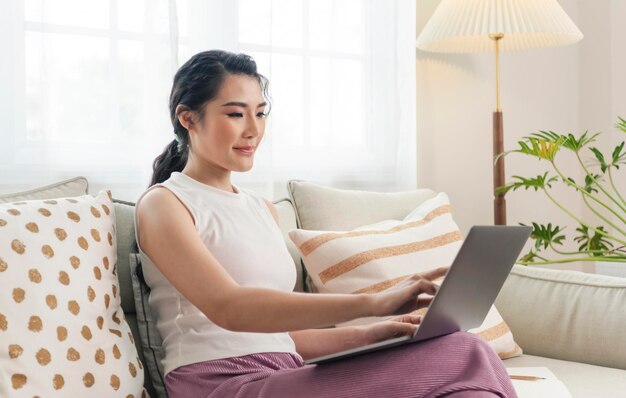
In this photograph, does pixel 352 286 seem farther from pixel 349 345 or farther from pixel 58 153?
pixel 58 153

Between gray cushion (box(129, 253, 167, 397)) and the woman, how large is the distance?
0.04 meters

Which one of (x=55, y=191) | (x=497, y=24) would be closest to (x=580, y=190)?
(x=497, y=24)

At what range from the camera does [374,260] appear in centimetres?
192

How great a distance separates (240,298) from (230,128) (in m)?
0.41

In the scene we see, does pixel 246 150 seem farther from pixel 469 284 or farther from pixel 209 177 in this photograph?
pixel 469 284

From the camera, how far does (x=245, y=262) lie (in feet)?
5.14

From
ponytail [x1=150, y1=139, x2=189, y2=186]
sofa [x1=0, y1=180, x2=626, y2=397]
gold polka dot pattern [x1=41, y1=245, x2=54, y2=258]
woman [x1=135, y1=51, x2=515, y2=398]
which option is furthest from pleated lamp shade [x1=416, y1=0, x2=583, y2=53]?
gold polka dot pattern [x1=41, y1=245, x2=54, y2=258]

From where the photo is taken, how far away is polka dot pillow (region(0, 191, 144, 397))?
135 cm

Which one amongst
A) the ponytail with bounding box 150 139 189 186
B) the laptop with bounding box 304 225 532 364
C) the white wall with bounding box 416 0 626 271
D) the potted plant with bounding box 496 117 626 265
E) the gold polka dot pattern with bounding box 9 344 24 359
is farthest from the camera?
the white wall with bounding box 416 0 626 271

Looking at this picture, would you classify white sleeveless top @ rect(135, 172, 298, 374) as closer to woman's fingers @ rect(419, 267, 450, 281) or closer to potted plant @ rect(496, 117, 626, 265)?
woman's fingers @ rect(419, 267, 450, 281)

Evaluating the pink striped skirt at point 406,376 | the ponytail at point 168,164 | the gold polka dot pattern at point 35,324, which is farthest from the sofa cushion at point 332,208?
the gold polka dot pattern at point 35,324

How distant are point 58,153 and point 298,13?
0.88 m

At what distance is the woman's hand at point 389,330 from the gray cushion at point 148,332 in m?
0.40

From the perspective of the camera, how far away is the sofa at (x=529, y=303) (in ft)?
5.56
